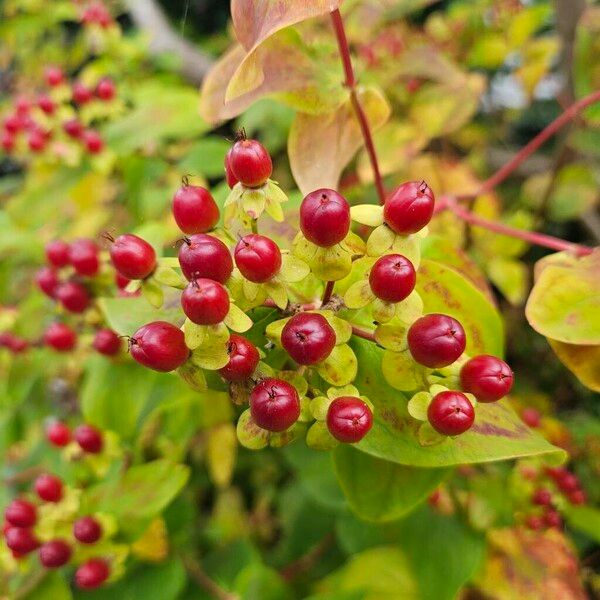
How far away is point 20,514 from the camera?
657 mm

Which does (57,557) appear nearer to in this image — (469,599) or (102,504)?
(102,504)

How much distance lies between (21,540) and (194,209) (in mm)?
466

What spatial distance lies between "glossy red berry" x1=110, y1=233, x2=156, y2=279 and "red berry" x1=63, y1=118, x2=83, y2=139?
2.13 feet

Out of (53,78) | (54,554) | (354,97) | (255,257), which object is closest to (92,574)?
(54,554)

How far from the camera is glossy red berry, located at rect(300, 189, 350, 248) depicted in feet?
1.28

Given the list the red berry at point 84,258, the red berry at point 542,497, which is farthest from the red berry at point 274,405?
the red berry at point 542,497

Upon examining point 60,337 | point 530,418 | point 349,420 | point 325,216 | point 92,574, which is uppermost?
point 325,216

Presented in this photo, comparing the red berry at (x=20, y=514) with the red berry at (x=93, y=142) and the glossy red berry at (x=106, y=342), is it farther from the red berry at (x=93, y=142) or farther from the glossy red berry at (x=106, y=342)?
the red berry at (x=93, y=142)

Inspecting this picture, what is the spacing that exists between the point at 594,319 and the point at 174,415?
0.57 meters

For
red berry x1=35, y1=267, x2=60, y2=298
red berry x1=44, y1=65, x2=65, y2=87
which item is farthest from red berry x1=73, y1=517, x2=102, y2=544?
red berry x1=44, y1=65, x2=65, y2=87

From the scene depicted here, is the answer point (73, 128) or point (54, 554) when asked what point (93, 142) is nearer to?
point (73, 128)

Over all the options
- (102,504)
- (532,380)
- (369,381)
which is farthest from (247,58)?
(532,380)

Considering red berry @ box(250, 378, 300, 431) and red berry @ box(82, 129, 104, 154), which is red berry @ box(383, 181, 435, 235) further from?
red berry @ box(82, 129, 104, 154)

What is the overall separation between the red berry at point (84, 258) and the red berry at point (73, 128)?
1.30 ft
